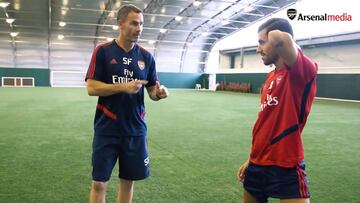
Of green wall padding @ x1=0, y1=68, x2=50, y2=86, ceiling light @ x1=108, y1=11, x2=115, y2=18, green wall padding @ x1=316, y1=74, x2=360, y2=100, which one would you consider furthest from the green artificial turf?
green wall padding @ x1=0, y1=68, x2=50, y2=86

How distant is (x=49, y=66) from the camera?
34.6 metres

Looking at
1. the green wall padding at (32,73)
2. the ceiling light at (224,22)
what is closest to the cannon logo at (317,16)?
the ceiling light at (224,22)

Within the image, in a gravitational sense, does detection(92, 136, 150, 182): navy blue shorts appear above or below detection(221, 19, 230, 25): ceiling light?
below

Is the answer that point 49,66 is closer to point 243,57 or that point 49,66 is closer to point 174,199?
point 243,57

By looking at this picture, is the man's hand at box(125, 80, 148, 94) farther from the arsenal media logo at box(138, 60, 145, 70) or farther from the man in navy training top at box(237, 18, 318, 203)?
the man in navy training top at box(237, 18, 318, 203)

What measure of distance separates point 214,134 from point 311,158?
2505mm

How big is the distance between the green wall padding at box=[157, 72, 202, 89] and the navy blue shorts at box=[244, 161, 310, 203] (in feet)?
118

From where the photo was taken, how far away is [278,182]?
2.09m

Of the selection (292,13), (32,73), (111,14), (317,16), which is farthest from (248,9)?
(32,73)

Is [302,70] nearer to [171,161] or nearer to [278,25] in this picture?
[278,25]

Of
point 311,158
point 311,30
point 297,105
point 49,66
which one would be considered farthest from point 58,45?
point 297,105

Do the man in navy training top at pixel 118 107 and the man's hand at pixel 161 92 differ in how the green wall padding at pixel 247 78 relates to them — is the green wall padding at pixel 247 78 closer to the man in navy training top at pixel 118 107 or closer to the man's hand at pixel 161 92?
the man's hand at pixel 161 92

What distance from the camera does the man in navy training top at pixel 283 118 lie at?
2012mm

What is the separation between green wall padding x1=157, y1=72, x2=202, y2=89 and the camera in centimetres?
3834
